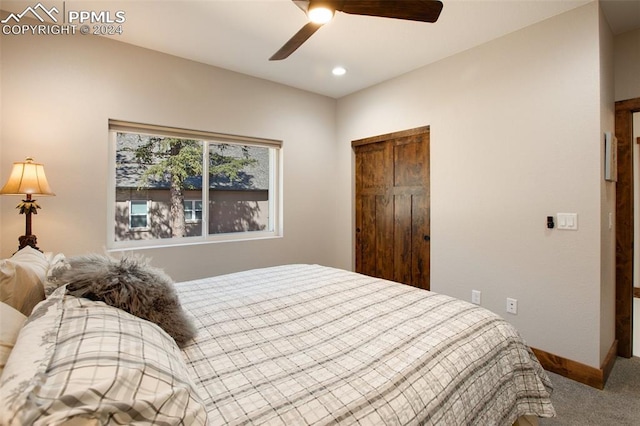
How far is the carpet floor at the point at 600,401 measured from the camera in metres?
1.76

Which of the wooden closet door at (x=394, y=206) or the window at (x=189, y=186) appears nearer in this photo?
the window at (x=189, y=186)

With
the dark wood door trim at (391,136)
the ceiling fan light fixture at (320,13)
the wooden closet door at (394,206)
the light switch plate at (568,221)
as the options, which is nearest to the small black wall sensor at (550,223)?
the light switch plate at (568,221)

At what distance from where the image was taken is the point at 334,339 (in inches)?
49.3

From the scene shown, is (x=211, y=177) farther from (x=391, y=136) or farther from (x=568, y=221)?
(x=568, y=221)

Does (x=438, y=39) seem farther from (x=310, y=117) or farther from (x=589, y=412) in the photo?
(x=589, y=412)

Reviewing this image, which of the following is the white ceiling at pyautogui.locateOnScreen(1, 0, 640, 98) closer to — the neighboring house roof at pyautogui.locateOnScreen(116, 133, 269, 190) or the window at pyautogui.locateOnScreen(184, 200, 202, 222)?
the neighboring house roof at pyautogui.locateOnScreen(116, 133, 269, 190)

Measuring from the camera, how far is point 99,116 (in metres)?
2.55

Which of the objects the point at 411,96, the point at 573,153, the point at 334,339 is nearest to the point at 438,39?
the point at 411,96

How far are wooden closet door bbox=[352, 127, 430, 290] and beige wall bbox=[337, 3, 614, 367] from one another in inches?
6.9


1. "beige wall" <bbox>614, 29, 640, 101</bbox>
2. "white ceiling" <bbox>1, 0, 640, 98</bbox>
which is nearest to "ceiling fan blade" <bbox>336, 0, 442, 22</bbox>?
"white ceiling" <bbox>1, 0, 640, 98</bbox>

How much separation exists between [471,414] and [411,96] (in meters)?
2.96

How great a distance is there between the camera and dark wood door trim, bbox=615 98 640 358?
7.87 feet

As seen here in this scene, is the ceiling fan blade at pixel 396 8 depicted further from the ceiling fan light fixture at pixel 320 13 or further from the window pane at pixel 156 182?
the window pane at pixel 156 182

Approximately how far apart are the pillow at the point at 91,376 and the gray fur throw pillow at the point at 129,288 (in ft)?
0.49
